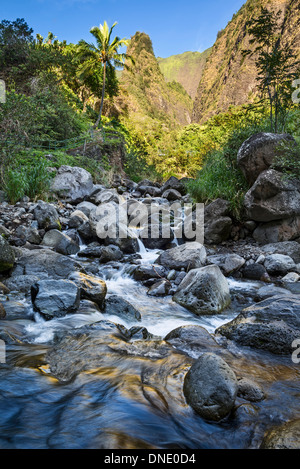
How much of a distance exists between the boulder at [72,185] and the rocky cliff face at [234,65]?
31944 millimetres

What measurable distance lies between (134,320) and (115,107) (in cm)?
3359

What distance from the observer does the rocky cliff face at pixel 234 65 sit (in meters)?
40.7

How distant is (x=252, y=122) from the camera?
372 inches

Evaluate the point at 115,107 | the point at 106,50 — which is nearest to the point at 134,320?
the point at 106,50

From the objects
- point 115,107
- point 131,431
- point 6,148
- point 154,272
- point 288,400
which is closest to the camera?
point 131,431

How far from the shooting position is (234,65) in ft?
190

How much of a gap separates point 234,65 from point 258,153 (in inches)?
2455

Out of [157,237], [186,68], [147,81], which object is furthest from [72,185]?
[186,68]

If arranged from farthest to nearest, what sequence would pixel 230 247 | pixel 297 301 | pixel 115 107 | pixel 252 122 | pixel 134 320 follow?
pixel 115 107
pixel 252 122
pixel 230 247
pixel 134 320
pixel 297 301

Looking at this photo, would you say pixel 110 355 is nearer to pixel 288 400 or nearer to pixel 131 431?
pixel 131 431

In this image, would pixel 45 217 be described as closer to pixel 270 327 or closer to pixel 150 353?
pixel 150 353

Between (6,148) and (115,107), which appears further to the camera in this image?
(115,107)

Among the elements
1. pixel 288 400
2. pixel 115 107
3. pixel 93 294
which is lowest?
pixel 288 400

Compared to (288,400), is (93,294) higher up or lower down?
higher up
